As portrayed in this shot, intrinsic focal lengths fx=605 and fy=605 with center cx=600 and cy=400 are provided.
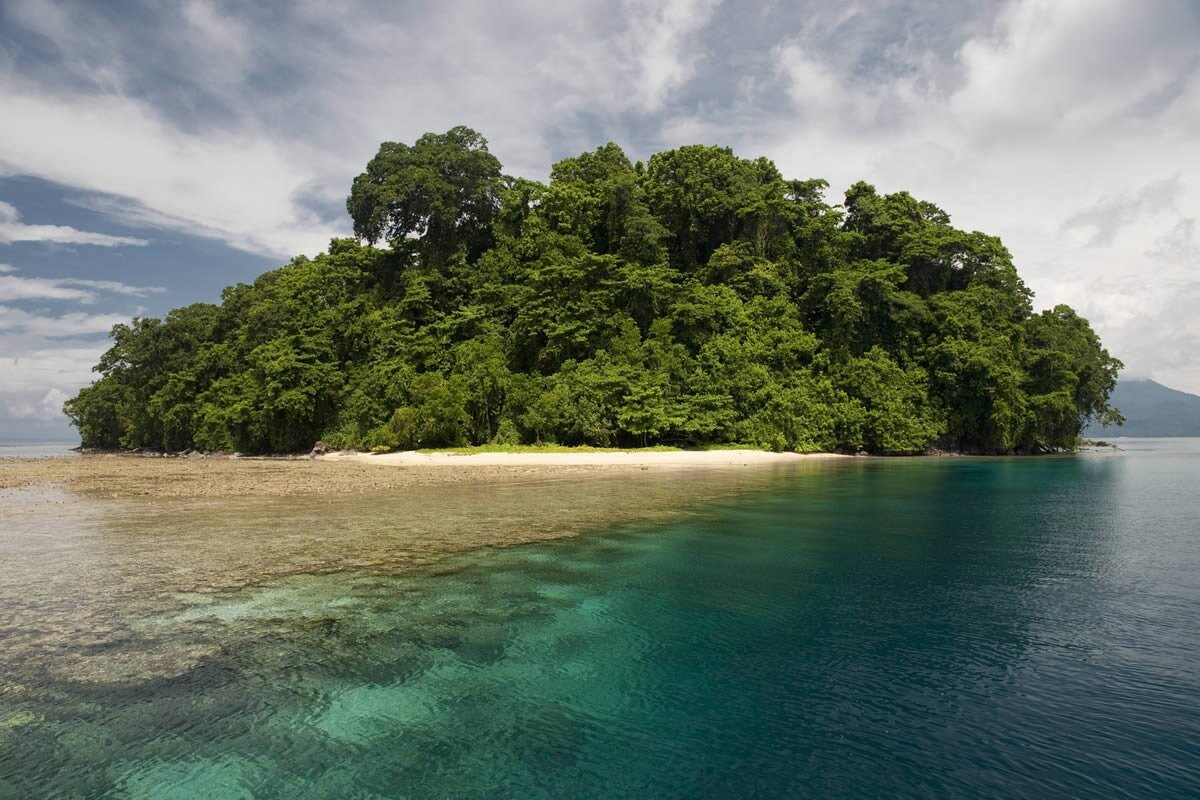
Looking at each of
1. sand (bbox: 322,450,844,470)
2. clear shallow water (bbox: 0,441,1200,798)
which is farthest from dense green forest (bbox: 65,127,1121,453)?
clear shallow water (bbox: 0,441,1200,798)

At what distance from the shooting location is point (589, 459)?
154 feet

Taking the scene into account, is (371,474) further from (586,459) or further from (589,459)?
(589,459)

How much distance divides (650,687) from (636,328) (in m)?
50.6

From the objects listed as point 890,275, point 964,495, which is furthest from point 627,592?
point 890,275

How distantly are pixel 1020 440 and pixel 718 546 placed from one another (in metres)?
63.8

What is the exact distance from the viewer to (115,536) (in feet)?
52.6

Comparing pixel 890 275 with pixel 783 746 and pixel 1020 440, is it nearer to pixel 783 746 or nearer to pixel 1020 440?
pixel 1020 440

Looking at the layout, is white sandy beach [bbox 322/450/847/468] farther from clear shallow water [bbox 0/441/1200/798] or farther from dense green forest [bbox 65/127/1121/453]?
clear shallow water [bbox 0/441/1200/798]

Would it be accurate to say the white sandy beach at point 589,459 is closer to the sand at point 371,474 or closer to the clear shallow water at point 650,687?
the sand at point 371,474

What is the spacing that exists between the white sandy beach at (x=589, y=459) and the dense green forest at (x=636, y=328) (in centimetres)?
288

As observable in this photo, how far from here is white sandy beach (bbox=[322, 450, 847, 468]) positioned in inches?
1767

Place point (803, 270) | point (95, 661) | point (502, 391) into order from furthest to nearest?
1. point (803, 270)
2. point (502, 391)
3. point (95, 661)

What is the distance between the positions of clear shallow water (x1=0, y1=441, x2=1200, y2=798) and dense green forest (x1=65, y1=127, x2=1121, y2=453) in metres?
39.5

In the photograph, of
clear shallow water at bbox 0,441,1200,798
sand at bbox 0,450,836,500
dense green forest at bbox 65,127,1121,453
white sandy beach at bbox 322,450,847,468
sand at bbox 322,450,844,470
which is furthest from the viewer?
dense green forest at bbox 65,127,1121,453
